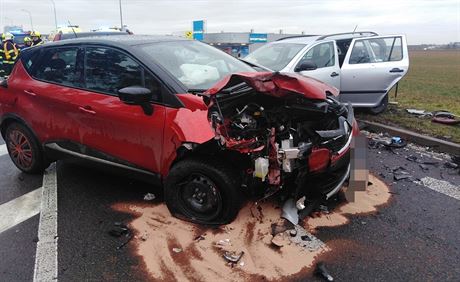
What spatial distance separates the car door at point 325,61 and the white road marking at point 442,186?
3059 millimetres

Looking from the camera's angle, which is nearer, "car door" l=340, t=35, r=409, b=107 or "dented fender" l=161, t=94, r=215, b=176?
"dented fender" l=161, t=94, r=215, b=176

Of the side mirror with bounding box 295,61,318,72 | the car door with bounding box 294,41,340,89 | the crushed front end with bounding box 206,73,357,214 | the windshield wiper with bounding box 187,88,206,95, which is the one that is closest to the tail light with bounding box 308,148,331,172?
the crushed front end with bounding box 206,73,357,214

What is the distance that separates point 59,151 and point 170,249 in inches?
82.5

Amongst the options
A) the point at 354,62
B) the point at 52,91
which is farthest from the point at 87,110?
the point at 354,62

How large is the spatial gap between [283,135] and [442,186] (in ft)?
7.97

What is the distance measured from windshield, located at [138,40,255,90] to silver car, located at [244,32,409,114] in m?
2.78

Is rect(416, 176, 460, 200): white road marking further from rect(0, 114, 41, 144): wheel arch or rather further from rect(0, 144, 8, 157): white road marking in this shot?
rect(0, 144, 8, 157): white road marking

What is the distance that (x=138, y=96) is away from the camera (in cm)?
343

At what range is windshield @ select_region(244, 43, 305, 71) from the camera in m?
7.34

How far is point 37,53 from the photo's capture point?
4766mm

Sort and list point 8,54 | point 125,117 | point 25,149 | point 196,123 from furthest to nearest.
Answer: point 8,54
point 25,149
point 125,117
point 196,123

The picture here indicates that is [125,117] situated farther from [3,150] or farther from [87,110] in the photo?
[3,150]

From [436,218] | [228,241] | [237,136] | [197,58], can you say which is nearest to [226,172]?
[237,136]

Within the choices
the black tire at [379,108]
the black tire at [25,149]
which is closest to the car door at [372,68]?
the black tire at [379,108]
